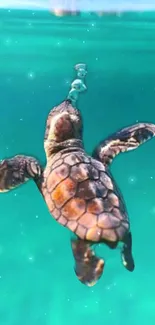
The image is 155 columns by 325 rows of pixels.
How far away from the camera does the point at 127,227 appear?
14.0ft

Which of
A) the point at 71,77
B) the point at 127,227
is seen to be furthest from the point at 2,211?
the point at 127,227

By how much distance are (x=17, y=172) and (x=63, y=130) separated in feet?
2.40

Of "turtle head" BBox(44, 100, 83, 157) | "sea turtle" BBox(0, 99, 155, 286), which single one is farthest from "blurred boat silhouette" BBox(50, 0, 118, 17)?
"sea turtle" BBox(0, 99, 155, 286)

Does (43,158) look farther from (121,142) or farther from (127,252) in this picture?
(127,252)

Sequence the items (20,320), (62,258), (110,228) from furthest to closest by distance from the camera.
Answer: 1. (62,258)
2. (20,320)
3. (110,228)

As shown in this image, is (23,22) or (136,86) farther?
(136,86)

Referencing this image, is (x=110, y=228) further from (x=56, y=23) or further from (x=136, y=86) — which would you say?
(x=136, y=86)

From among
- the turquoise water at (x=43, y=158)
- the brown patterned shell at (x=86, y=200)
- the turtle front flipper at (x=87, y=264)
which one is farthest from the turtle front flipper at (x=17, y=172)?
the turquoise water at (x=43, y=158)

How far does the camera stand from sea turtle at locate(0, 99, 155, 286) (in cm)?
427

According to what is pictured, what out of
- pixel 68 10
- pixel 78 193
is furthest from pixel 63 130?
pixel 68 10

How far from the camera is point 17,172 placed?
482 centimetres

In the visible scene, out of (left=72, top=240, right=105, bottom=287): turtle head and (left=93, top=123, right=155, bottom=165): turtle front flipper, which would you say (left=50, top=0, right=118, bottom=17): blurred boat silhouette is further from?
(left=72, top=240, right=105, bottom=287): turtle head

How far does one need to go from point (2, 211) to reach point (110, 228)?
42.4 feet

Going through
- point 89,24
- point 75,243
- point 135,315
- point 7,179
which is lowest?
point 135,315
